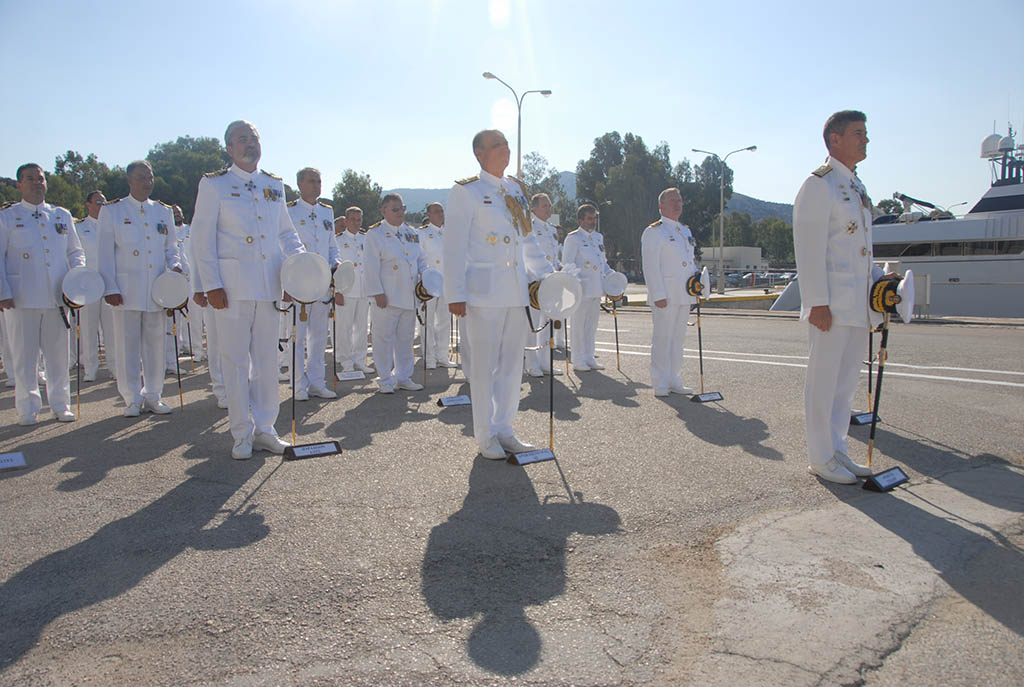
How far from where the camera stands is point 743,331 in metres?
16.2

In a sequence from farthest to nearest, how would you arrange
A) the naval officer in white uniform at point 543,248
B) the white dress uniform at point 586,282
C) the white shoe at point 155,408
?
the white dress uniform at point 586,282 → the naval officer in white uniform at point 543,248 → the white shoe at point 155,408

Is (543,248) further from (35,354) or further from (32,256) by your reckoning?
(35,354)

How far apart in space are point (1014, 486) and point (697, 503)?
2249 mm

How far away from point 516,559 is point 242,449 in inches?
115

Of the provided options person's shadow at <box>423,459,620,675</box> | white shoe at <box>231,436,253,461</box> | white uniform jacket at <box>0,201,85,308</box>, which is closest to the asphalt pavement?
person's shadow at <box>423,459,620,675</box>

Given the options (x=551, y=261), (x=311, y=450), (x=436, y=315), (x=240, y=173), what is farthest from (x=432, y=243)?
(x=311, y=450)

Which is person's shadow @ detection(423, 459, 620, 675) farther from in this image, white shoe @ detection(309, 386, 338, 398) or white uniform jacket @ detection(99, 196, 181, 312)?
white uniform jacket @ detection(99, 196, 181, 312)

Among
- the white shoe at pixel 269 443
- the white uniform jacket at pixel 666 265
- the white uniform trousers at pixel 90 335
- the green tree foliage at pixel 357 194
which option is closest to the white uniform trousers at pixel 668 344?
the white uniform jacket at pixel 666 265

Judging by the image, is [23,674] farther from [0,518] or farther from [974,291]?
[974,291]

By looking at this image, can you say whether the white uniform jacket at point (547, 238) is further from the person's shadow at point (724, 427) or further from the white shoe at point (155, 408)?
the white shoe at point (155, 408)

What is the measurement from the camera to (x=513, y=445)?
5391 millimetres

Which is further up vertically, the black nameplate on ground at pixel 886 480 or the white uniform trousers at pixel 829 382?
the white uniform trousers at pixel 829 382

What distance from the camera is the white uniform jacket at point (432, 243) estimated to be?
11.3m

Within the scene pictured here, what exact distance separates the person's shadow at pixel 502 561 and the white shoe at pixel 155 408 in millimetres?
4388
